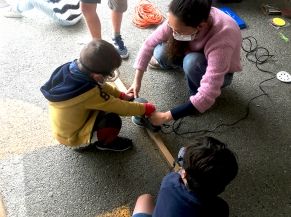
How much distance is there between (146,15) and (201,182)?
4.72ft

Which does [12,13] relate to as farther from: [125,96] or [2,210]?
[2,210]

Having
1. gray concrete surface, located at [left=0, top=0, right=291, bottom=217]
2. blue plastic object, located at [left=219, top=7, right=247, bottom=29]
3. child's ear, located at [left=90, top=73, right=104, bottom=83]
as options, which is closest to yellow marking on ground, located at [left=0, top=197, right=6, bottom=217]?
gray concrete surface, located at [left=0, top=0, right=291, bottom=217]

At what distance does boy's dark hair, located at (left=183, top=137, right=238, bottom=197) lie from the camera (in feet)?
2.57

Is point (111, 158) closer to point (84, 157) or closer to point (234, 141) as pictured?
point (84, 157)

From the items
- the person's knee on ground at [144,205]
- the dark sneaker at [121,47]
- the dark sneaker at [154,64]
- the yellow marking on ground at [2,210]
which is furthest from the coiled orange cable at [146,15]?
the yellow marking on ground at [2,210]

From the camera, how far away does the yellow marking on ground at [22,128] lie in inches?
53.3

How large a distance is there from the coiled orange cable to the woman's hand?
86cm

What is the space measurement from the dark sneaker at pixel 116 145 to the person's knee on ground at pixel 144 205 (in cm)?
24

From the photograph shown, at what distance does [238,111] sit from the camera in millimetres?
1568

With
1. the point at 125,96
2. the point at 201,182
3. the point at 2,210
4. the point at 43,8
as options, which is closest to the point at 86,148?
the point at 125,96

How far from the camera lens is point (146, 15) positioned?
2004 millimetres

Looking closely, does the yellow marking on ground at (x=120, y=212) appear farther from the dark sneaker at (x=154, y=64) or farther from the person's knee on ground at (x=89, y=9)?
the person's knee on ground at (x=89, y=9)

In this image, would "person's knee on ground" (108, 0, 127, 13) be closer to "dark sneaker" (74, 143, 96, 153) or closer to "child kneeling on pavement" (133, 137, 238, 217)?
"dark sneaker" (74, 143, 96, 153)

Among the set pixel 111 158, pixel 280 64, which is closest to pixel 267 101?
pixel 280 64
